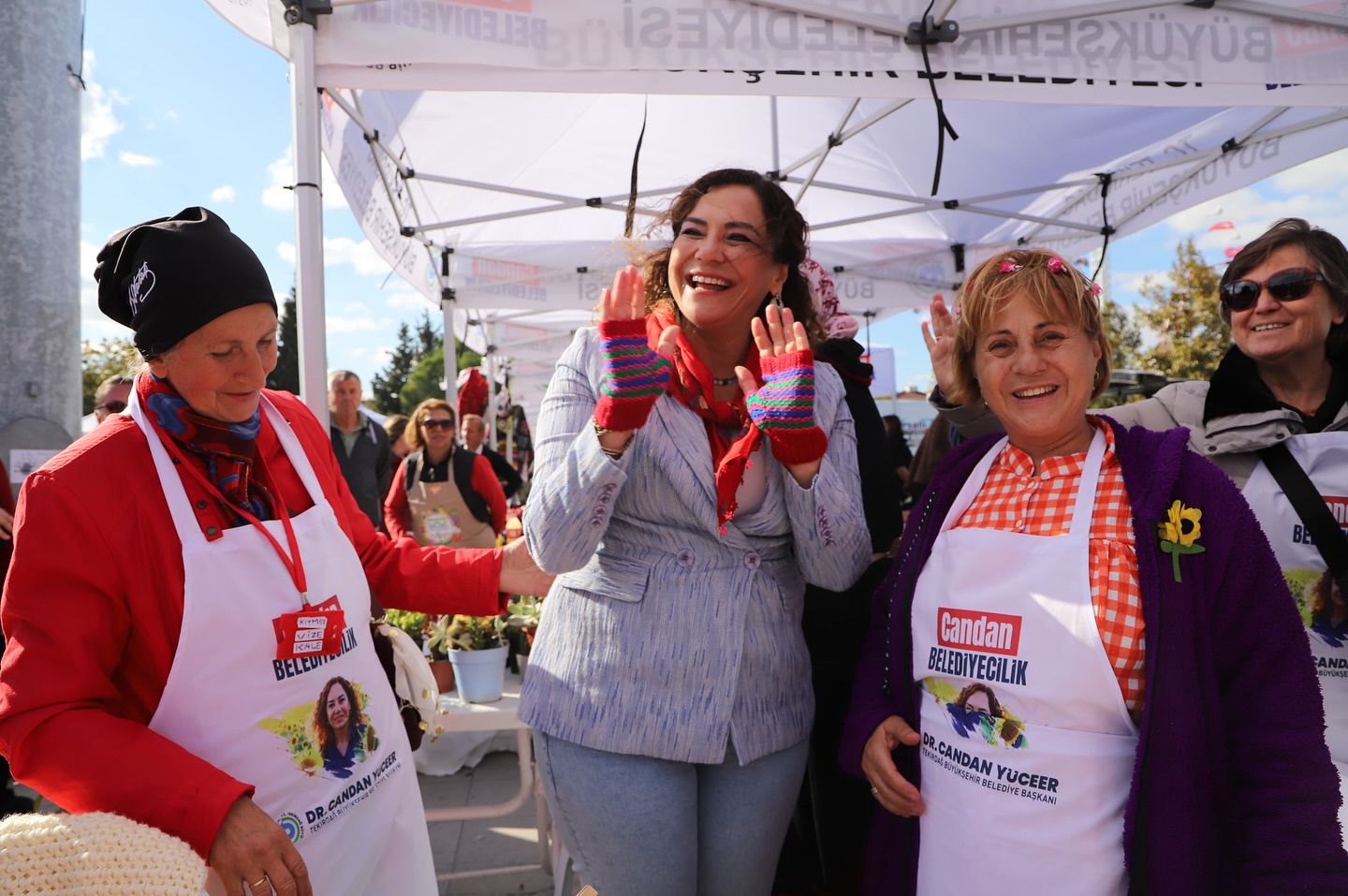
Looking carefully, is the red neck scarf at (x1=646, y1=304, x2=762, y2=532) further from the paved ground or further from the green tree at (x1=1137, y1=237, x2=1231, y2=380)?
the green tree at (x1=1137, y1=237, x2=1231, y2=380)

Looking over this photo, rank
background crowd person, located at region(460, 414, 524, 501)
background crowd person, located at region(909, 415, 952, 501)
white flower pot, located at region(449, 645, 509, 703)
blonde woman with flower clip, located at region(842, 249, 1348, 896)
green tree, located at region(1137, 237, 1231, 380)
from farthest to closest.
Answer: green tree, located at region(1137, 237, 1231, 380) → background crowd person, located at region(460, 414, 524, 501) → background crowd person, located at region(909, 415, 952, 501) → white flower pot, located at region(449, 645, 509, 703) → blonde woman with flower clip, located at region(842, 249, 1348, 896)

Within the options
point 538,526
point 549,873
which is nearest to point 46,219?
point 538,526

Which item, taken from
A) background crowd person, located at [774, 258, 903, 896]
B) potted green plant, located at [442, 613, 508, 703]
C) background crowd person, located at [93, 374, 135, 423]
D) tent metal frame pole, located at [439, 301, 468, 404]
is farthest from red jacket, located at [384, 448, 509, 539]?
background crowd person, located at [774, 258, 903, 896]

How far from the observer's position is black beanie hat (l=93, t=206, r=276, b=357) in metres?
1.27

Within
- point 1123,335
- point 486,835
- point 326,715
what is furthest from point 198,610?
point 1123,335

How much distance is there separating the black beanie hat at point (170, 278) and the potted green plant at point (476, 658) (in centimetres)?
167

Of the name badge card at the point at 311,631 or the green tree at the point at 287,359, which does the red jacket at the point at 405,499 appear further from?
the green tree at the point at 287,359

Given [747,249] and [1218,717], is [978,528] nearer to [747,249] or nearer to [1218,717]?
[1218,717]

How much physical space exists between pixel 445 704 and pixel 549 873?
1031 millimetres

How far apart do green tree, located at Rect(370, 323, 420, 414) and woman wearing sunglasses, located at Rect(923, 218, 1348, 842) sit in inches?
2382

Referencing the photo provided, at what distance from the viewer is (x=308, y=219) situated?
2680 mm

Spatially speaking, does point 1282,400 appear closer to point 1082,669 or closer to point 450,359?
point 1082,669

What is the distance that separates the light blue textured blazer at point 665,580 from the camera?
147cm

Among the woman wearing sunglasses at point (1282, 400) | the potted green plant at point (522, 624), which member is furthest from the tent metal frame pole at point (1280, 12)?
the potted green plant at point (522, 624)
